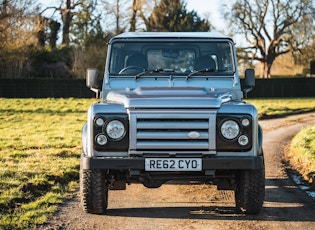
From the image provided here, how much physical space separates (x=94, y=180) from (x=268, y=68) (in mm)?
51122

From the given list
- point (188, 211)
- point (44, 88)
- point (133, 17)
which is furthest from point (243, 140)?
point (133, 17)

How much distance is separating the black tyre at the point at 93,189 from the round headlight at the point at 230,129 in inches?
59.2

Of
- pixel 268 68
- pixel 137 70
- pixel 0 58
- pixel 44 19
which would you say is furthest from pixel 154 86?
pixel 268 68

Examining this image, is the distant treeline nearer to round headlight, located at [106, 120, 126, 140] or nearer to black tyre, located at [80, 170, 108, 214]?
black tyre, located at [80, 170, 108, 214]

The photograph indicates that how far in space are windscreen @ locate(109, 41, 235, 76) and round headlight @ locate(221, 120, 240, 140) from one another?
1.76 m

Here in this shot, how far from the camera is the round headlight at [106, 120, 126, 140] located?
6867 mm

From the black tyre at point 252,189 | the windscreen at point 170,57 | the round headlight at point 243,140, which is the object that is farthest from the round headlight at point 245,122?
the windscreen at point 170,57

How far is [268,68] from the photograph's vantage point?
186 feet

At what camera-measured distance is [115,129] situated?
271 inches

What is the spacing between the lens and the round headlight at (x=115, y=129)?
6867mm

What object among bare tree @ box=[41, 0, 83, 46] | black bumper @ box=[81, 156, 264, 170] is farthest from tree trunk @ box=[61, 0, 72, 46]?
black bumper @ box=[81, 156, 264, 170]

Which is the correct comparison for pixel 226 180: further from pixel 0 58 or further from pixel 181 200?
pixel 0 58

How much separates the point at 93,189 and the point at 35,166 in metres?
4.47

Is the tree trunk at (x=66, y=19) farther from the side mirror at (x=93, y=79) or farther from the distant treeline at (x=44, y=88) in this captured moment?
the side mirror at (x=93, y=79)
